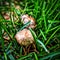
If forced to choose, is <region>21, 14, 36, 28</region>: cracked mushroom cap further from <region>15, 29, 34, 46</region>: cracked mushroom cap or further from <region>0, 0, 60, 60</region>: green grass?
<region>15, 29, 34, 46</region>: cracked mushroom cap

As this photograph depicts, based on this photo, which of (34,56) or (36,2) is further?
(36,2)

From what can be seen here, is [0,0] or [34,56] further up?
[0,0]

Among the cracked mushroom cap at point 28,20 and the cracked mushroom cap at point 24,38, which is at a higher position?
the cracked mushroom cap at point 28,20

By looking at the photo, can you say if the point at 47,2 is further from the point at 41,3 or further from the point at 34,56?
the point at 34,56

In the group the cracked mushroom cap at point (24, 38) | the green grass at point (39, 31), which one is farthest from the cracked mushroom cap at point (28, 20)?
the cracked mushroom cap at point (24, 38)

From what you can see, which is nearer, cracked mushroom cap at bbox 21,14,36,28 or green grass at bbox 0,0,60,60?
green grass at bbox 0,0,60,60

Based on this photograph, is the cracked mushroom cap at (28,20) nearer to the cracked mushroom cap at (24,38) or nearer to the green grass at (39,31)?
the green grass at (39,31)

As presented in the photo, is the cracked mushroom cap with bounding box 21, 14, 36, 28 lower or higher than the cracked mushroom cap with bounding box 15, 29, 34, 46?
higher

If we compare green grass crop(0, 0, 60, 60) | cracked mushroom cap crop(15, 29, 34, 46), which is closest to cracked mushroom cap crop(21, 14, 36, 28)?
green grass crop(0, 0, 60, 60)

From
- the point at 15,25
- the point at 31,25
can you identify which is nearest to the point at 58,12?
the point at 31,25
